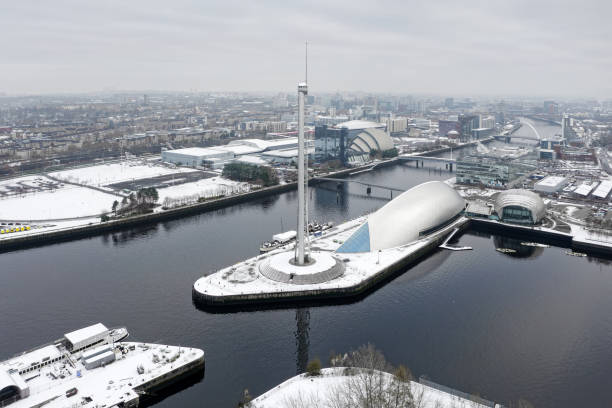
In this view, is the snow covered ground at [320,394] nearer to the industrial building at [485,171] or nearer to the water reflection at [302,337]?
the water reflection at [302,337]

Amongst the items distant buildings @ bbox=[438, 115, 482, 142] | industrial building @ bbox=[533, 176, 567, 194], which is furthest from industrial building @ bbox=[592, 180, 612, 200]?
distant buildings @ bbox=[438, 115, 482, 142]

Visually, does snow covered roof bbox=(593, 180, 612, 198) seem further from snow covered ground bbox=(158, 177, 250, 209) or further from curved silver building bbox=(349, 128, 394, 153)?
snow covered ground bbox=(158, 177, 250, 209)

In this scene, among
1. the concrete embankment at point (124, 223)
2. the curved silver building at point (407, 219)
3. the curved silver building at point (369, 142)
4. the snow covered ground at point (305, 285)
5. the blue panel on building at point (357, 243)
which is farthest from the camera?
the curved silver building at point (369, 142)

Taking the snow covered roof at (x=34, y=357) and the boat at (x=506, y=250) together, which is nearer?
the snow covered roof at (x=34, y=357)

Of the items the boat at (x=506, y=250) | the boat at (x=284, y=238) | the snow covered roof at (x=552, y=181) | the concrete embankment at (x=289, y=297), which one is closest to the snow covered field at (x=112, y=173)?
the boat at (x=284, y=238)

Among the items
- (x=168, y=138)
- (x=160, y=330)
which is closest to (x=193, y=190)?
(x=160, y=330)

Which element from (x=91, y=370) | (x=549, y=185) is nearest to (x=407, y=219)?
(x=91, y=370)

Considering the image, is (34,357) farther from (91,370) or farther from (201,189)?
(201,189)
